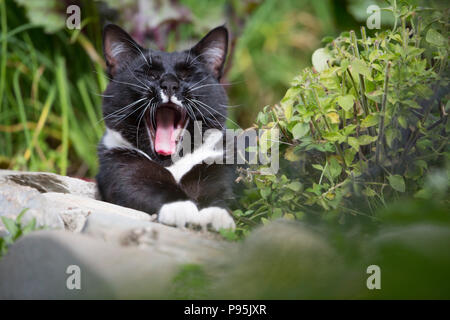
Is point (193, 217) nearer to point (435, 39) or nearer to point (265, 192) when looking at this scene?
point (265, 192)

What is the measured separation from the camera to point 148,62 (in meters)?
1.90

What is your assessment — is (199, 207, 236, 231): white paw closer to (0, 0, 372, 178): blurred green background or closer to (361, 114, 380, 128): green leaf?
(361, 114, 380, 128): green leaf

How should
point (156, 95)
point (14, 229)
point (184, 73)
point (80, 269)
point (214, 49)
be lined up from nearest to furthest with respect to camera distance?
1. point (80, 269)
2. point (14, 229)
3. point (156, 95)
4. point (184, 73)
5. point (214, 49)

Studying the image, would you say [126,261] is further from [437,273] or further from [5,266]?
[437,273]

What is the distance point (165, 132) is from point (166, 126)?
2cm

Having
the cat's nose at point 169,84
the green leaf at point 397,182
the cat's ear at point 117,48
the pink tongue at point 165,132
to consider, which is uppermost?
the cat's ear at point 117,48

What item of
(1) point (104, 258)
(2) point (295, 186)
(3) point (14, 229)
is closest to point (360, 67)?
(2) point (295, 186)

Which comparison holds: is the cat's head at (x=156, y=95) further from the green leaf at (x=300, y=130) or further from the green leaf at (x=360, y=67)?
the green leaf at (x=360, y=67)

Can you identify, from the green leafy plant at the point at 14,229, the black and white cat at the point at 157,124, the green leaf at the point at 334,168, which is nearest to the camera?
the green leafy plant at the point at 14,229

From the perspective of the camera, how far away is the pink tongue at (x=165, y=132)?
185cm

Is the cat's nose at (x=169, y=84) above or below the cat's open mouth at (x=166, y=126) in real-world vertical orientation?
above

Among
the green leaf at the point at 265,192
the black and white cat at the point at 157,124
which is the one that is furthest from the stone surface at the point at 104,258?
the black and white cat at the point at 157,124

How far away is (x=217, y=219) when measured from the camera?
1.52 m
